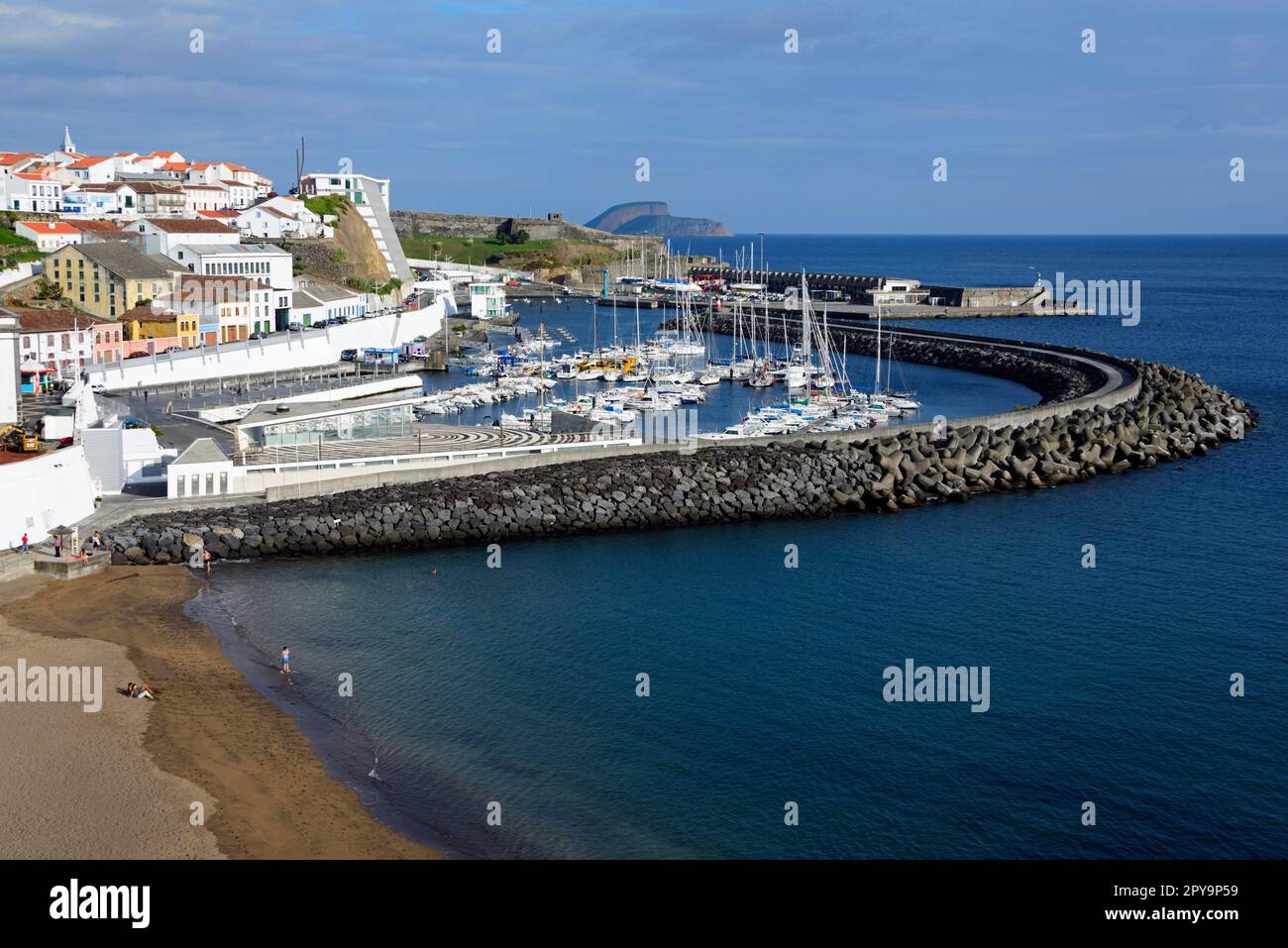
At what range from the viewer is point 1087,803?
19547 millimetres

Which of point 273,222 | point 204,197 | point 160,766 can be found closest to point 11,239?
point 273,222

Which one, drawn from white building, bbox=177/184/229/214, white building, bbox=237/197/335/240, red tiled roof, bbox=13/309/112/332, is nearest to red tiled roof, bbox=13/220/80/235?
red tiled roof, bbox=13/309/112/332

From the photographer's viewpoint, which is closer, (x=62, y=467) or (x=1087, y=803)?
(x=1087, y=803)

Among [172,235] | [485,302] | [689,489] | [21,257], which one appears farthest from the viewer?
[485,302]

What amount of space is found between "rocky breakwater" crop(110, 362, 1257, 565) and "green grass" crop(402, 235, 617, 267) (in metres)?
99.8

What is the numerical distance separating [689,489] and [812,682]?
1309 cm

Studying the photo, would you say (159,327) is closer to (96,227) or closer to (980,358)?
(96,227)

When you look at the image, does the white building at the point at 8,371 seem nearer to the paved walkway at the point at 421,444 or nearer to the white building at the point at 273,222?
the paved walkway at the point at 421,444

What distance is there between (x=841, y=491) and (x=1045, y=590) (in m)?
8.81

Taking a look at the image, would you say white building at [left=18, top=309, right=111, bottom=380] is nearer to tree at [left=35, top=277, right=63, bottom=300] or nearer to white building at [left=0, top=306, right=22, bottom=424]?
tree at [left=35, top=277, right=63, bottom=300]

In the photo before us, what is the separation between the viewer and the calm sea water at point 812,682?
19.2m

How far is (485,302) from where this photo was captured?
9894cm
